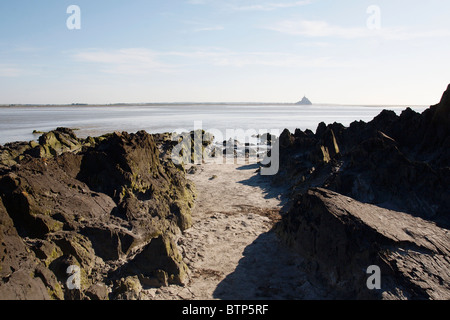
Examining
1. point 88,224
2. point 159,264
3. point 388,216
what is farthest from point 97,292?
point 388,216

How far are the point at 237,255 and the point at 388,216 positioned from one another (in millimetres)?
4689

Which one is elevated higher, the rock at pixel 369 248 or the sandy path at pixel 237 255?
the rock at pixel 369 248

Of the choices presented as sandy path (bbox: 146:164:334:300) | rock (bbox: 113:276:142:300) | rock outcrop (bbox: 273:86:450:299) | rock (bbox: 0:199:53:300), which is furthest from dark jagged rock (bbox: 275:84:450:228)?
rock (bbox: 0:199:53:300)

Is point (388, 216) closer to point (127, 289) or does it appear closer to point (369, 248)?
point (369, 248)

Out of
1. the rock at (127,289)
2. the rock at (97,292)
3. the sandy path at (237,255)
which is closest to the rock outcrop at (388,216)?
the sandy path at (237,255)

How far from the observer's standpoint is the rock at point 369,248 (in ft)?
23.3

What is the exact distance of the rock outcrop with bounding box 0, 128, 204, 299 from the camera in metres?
6.95

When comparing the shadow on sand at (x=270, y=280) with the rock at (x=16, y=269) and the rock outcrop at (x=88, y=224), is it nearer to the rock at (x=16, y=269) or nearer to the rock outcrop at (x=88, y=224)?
the rock outcrop at (x=88, y=224)

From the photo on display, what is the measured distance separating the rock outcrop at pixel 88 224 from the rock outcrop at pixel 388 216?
163 inches

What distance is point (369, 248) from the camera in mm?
7746

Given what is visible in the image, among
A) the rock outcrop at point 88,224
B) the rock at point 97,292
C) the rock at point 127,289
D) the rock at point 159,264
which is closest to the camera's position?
the rock outcrop at point 88,224
